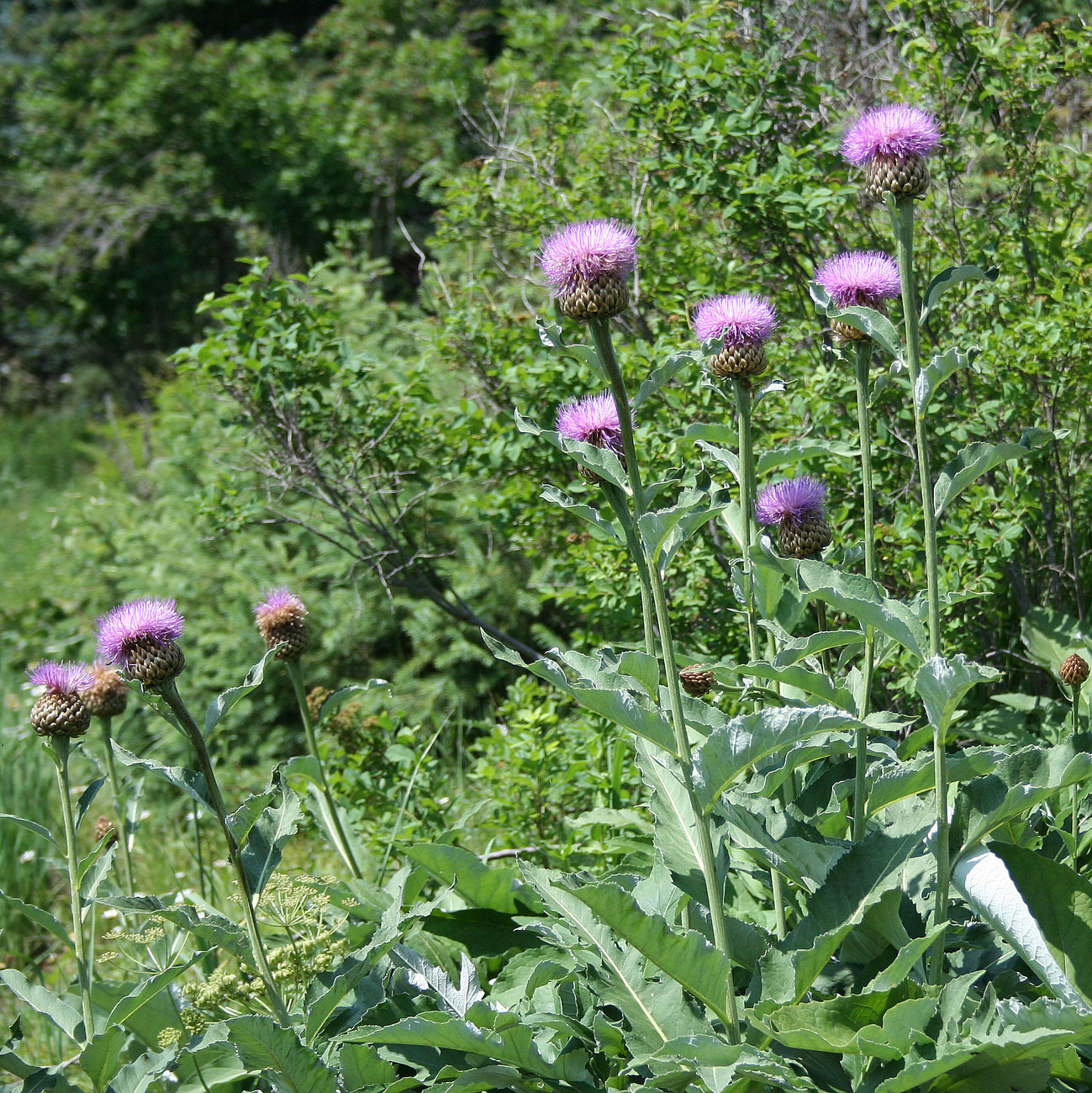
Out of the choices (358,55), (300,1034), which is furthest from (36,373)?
(300,1034)

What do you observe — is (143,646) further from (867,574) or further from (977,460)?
(977,460)

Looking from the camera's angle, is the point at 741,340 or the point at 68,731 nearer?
the point at 741,340

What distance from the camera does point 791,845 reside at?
1.57 metres

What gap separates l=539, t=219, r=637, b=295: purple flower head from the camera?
4.90 ft

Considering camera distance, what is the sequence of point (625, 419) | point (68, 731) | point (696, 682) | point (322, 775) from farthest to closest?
1. point (322, 775)
2. point (696, 682)
3. point (68, 731)
4. point (625, 419)

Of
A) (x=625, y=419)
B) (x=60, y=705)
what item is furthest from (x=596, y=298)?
(x=60, y=705)

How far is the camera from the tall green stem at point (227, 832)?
1.67 meters

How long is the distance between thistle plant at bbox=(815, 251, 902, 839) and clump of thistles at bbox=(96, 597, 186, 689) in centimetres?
112

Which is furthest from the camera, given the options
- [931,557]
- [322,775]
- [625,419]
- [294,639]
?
[294,639]

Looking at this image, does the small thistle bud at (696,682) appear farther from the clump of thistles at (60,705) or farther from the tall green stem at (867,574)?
the clump of thistles at (60,705)

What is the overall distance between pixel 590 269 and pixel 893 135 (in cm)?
57

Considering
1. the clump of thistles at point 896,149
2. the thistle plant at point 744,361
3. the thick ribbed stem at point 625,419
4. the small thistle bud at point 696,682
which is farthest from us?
the small thistle bud at point 696,682

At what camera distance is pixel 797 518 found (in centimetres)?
Result: 187

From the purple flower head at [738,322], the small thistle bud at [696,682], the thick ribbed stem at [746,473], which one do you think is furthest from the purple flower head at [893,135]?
the small thistle bud at [696,682]
